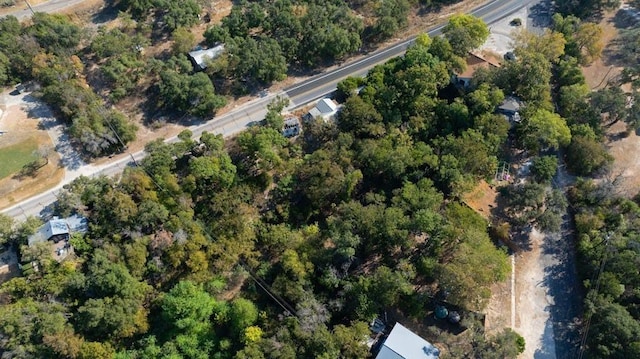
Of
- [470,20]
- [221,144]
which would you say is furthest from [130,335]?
[470,20]

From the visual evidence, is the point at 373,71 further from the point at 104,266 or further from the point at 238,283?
the point at 104,266

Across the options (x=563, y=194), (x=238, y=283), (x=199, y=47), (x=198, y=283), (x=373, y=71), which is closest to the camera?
(x=198, y=283)

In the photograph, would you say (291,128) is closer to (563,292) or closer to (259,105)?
(259,105)

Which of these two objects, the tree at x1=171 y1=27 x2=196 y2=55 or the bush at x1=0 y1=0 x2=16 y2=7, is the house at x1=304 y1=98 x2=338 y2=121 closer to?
the tree at x1=171 y1=27 x2=196 y2=55

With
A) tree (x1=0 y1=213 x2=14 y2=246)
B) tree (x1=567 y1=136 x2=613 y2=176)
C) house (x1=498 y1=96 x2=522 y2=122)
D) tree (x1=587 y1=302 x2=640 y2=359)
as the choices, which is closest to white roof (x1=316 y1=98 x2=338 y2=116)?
house (x1=498 y1=96 x2=522 y2=122)

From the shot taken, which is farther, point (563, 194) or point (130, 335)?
point (563, 194)

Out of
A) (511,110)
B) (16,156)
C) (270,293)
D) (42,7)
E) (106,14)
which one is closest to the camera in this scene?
(270,293)

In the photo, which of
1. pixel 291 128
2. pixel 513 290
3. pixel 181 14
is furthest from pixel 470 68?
pixel 181 14
